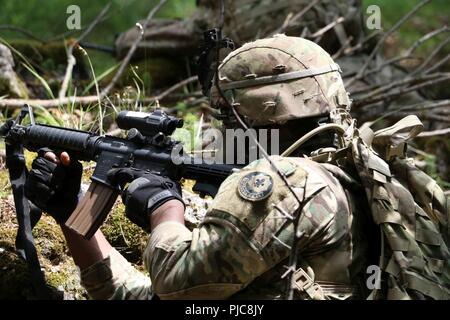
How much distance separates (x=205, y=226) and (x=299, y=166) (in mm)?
424

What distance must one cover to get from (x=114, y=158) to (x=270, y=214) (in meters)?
0.92

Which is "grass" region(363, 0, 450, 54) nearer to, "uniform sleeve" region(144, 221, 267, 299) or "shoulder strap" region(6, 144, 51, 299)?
"shoulder strap" region(6, 144, 51, 299)

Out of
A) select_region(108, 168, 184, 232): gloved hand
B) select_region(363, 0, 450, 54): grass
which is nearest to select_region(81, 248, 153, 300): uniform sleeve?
select_region(108, 168, 184, 232): gloved hand

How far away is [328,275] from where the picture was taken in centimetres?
295

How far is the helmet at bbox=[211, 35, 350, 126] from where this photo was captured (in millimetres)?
3314

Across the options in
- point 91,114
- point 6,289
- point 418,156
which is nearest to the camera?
point 6,289

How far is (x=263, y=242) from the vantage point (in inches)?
111

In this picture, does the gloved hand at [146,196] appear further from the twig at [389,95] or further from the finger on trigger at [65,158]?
the twig at [389,95]

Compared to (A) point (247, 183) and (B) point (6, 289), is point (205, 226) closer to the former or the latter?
(A) point (247, 183)

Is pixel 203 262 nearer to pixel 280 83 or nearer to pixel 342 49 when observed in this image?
pixel 280 83

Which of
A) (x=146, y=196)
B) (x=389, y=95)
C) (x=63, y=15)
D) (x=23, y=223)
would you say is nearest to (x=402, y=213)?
(x=146, y=196)

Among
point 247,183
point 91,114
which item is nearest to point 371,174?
point 247,183

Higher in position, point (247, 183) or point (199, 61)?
point (199, 61)

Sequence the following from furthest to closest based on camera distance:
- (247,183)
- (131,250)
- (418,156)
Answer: (418,156) < (131,250) < (247,183)
